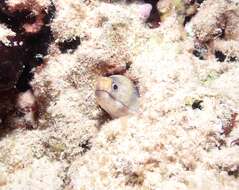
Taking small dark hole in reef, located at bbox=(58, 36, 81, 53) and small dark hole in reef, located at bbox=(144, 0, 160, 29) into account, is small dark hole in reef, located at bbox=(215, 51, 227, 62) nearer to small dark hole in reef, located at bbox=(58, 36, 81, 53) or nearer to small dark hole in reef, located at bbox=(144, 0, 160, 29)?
small dark hole in reef, located at bbox=(144, 0, 160, 29)

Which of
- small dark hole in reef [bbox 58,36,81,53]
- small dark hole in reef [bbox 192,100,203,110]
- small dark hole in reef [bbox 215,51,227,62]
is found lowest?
small dark hole in reef [bbox 58,36,81,53]

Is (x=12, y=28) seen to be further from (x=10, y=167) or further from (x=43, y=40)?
(x=10, y=167)

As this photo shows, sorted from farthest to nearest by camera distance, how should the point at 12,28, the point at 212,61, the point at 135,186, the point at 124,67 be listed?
the point at 212,61 < the point at 124,67 < the point at 12,28 < the point at 135,186

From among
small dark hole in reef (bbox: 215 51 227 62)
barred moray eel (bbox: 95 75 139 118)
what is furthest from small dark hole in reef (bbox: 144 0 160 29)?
barred moray eel (bbox: 95 75 139 118)

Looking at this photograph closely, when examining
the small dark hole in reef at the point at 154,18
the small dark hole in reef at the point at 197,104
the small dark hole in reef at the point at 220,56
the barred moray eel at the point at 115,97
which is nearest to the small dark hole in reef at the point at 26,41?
the barred moray eel at the point at 115,97

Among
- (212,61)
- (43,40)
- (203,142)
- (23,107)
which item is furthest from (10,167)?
(212,61)

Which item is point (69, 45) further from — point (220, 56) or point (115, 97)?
point (220, 56)
